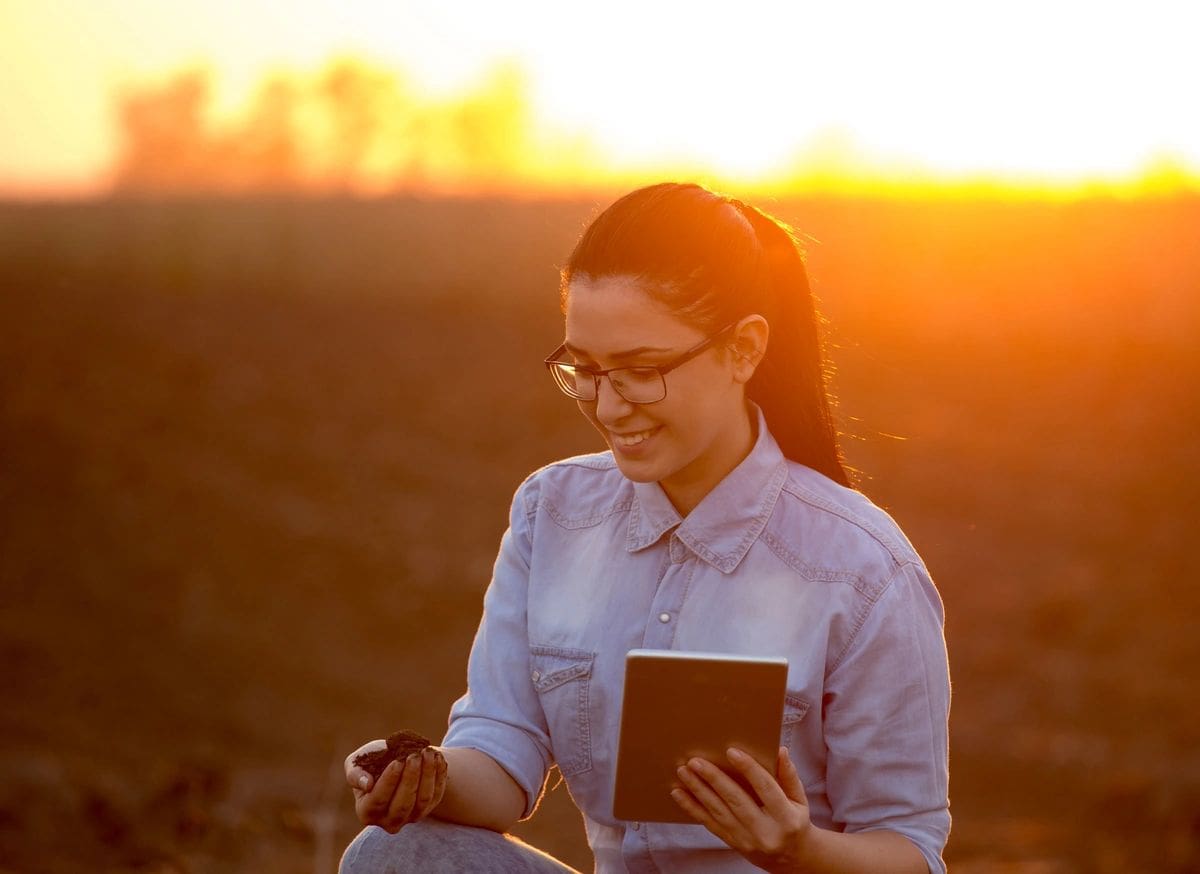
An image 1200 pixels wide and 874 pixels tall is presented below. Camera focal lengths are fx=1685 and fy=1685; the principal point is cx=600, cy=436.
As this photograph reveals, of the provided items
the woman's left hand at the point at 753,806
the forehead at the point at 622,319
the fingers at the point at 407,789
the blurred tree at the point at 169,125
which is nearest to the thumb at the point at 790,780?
the woman's left hand at the point at 753,806

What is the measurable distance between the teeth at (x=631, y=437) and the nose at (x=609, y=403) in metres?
0.05

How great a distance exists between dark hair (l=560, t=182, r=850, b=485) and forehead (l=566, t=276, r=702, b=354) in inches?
0.6

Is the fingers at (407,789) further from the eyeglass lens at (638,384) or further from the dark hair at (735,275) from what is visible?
the dark hair at (735,275)

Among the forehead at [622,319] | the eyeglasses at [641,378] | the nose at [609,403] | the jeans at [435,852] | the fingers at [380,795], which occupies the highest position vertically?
the forehead at [622,319]

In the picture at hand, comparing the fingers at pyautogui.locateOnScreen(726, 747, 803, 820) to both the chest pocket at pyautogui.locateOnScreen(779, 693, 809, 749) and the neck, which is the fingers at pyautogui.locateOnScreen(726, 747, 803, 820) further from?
the neck

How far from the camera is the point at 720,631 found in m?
2.55

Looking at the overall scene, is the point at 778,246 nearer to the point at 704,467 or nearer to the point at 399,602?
the point at 704,467

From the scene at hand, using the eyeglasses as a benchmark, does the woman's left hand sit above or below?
below

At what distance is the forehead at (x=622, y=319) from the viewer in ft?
7.89

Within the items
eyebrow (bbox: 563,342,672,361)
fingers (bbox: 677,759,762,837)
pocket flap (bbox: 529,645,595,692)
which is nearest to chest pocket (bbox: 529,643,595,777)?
pocket flap (bbox: 529,645,595,692)

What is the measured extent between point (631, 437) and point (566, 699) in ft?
1.44

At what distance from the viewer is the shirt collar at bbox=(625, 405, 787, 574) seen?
8.48 ft

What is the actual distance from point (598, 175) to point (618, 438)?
16.3 meters

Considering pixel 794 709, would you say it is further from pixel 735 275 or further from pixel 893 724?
pixel 735 275
